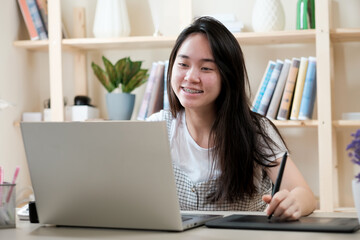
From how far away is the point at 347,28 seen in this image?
2631mm

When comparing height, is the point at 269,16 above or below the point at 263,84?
above

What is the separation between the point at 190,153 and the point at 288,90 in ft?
3.22

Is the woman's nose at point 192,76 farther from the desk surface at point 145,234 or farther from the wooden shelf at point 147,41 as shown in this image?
the wooden shelf at point 147,41

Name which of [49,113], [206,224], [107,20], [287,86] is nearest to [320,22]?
[287,86]

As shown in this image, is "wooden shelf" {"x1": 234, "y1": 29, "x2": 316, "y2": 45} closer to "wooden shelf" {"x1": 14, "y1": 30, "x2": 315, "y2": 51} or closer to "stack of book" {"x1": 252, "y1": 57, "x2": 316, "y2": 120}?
"wooden shelf" {"x1": 14, "y1": 30, "x2": 315, "y2": 51}

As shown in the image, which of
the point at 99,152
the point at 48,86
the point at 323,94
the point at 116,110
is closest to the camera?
the point at 99,152

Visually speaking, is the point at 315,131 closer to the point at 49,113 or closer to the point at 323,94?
the point at 323,94

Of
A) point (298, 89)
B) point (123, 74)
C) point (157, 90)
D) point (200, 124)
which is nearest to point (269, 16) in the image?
point (298, 89)

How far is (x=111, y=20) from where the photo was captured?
9.39 feet

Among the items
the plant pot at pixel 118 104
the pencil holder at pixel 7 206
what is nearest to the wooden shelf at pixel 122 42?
the plant pot at pixel 118 104

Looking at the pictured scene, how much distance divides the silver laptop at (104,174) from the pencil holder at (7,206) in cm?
6

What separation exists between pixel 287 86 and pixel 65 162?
1.65 meters

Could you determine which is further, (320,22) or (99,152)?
(320,22)

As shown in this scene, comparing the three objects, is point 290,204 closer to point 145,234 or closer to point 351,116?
point 145,234
